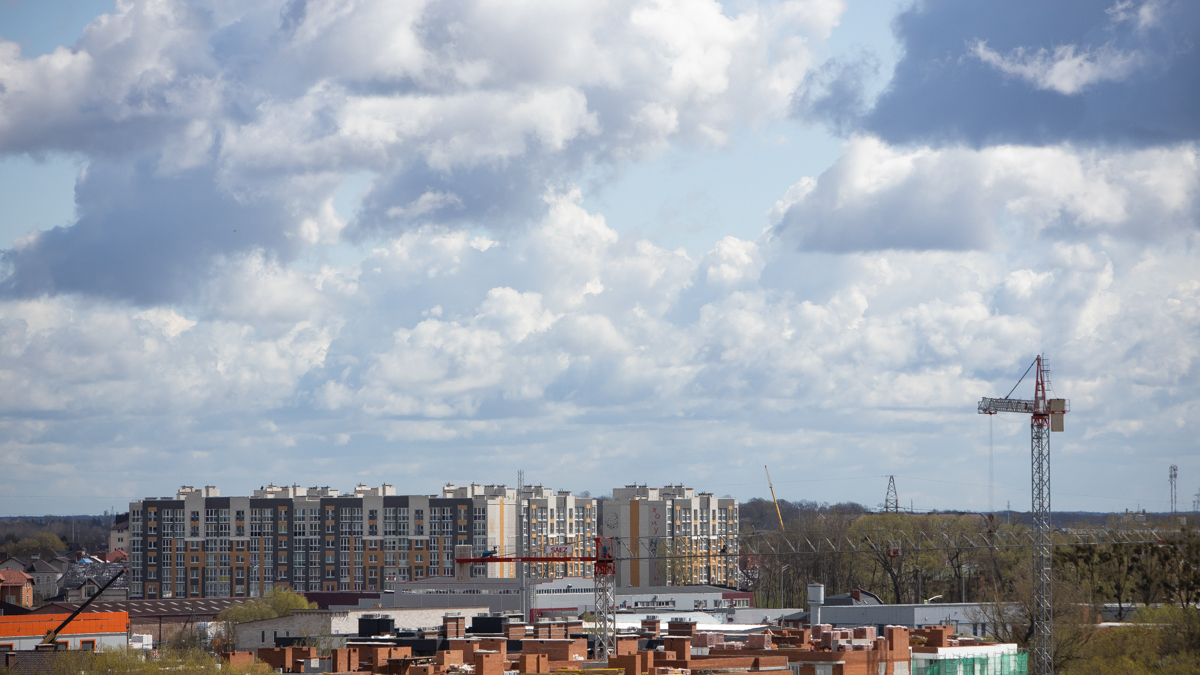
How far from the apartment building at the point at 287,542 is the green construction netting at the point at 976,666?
10105 cm

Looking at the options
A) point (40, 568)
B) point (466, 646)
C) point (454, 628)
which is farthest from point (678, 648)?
point (40, 568)

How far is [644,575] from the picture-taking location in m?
180

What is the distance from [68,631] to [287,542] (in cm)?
9285

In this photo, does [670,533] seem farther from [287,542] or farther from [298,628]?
[298,628]

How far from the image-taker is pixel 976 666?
6662 centimetres

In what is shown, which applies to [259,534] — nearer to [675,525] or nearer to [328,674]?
[675,525]

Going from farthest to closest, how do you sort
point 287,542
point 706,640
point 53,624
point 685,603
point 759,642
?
point 287,542 → point 685,603 → point 53,624 → point 706,640 → point 759,642

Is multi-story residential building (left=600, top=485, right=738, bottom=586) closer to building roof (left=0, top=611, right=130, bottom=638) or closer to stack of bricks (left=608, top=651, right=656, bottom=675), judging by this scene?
building roof (left=0, top=611, right=130, bottom=638)

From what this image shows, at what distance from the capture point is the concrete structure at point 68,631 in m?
73.2

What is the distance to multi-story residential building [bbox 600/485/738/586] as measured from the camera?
180m

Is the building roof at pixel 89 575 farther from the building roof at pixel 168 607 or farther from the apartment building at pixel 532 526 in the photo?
the apartment building at pixel 532 526

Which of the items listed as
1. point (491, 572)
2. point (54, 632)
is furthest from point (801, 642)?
point (491, 572)

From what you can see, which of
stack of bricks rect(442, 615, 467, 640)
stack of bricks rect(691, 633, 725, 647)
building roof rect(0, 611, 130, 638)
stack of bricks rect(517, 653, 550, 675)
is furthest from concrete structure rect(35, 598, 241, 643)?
stack of bricks rect(517, 653, 550, 675)

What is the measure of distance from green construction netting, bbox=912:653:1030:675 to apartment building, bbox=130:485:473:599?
101051mm
